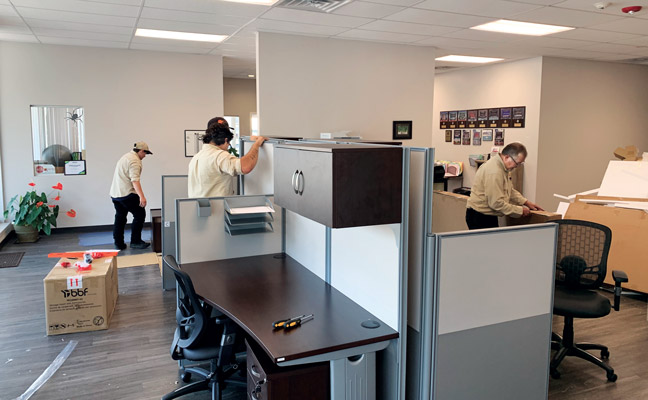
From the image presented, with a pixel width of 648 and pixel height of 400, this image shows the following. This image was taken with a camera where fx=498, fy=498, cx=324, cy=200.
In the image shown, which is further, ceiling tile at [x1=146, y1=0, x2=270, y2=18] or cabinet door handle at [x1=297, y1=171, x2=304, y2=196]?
ceiling tile at [x1=146, y1=0, x2=270, y2=18]

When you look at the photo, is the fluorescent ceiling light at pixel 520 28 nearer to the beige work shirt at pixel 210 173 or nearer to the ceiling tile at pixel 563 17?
the ceiling tile at pixel 563 17

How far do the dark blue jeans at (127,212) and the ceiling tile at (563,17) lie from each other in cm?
483

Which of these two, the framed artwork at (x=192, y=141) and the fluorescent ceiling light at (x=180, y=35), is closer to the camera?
the fluorescent ceiling light at (x=180, y=35)

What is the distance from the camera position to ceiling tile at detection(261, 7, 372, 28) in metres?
4.78

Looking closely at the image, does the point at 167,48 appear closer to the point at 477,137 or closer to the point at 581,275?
the point at 477,137

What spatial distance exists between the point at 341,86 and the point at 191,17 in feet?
6.71

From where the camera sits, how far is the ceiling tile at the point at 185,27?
526 cm

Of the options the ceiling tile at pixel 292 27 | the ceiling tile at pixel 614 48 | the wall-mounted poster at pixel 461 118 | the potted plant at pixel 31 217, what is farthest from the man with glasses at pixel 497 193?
the potted plant at pixel 31 217

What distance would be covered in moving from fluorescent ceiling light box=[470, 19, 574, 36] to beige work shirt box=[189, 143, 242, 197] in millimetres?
3251

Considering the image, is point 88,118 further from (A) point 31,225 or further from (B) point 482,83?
(B) point 482,83

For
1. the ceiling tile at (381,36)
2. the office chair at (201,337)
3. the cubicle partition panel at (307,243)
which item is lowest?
the office chair at (201,337)

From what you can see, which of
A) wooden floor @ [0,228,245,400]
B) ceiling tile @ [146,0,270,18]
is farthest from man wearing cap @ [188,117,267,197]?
ceiling tile @ [146,0,270,18]

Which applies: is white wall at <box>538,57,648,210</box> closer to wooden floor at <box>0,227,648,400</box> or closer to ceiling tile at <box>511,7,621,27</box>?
ceiling tile at <box>511,7,621,27</box>

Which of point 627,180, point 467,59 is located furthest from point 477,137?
point 627,180
